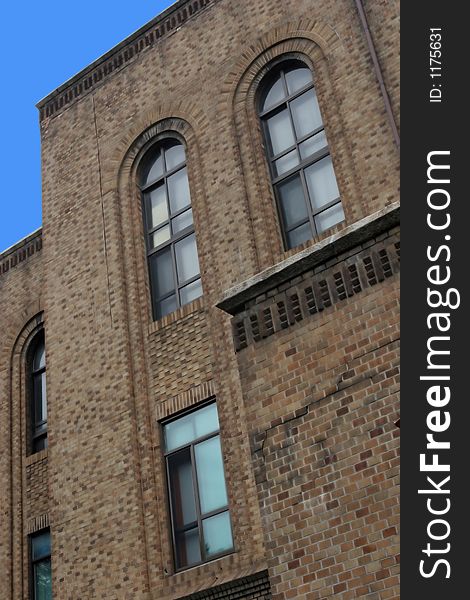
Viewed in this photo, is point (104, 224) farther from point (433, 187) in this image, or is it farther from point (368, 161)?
point (433, 187)

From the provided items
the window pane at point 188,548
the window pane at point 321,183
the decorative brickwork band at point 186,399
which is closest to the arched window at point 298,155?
the window pane at point 321,183

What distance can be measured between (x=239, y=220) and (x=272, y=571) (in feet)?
23.4

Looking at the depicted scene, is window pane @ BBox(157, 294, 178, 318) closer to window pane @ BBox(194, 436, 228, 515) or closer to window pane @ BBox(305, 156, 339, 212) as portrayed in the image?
window pane @ BBox(194, 436, 228, 515)

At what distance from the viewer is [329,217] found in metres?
12.0

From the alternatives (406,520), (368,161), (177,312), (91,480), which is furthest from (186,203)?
(406,520)

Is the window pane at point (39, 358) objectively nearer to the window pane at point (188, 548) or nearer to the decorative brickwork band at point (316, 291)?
the window pane at point (188, 548)

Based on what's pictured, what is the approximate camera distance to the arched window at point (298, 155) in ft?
39.9

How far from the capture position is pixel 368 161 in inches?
455

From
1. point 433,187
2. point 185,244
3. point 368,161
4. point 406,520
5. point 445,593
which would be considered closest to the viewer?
point 445,593

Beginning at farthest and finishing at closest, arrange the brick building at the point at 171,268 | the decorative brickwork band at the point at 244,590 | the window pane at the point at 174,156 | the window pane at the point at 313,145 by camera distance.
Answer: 1. the window pane at the point at 174,156
2. the window pane at the point at 313,145
3. the brick building at the point at 171,268
4. the decorative brickwork band at the point at 244,590

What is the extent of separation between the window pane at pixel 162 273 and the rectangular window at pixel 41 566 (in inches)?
174

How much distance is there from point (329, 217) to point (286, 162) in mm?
1454

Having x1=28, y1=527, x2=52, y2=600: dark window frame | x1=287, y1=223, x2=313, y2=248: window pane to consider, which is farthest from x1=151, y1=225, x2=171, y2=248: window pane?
x1=28, y1=527, x2=52, y2=600: dark window frame

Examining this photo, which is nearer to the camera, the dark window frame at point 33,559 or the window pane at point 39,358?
the dark window frame at point 33,559
